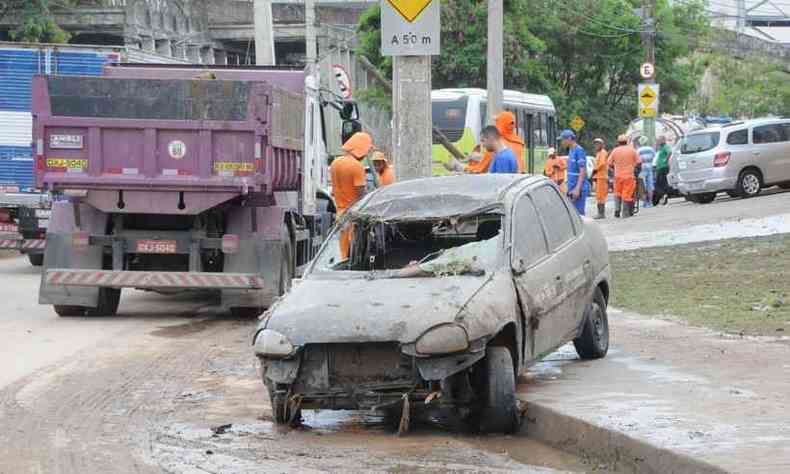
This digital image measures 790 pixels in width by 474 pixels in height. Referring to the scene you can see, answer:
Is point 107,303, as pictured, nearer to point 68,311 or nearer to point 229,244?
point 68,311

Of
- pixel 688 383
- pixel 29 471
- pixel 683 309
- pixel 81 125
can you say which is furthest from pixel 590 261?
pixel 81 125

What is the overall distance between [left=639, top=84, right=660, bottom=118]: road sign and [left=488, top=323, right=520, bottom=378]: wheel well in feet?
96.5

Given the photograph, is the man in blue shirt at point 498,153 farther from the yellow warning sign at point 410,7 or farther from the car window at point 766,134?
the car window at point 766,134

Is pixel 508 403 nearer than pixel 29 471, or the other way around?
pixel 29 471

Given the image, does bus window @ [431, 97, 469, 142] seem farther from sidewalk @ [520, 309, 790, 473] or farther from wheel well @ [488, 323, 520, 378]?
wheel well @ [488, 323, 520, 378]

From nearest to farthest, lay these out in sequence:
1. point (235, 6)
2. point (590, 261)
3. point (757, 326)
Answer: point (590, 261) → point (757, 326) → point (235, 6)

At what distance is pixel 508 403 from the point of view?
835 centimetres

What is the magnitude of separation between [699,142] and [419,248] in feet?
74.7

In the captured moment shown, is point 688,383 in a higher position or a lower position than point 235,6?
lower

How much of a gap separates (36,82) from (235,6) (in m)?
39.0

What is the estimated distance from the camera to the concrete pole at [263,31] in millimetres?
26812

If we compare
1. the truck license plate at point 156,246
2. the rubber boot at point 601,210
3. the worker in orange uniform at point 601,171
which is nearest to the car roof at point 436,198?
the truck license plate at point 156,246

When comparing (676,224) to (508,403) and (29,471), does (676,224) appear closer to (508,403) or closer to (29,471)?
(508,403)

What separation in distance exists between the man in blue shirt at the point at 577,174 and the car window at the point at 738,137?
5.97 m
